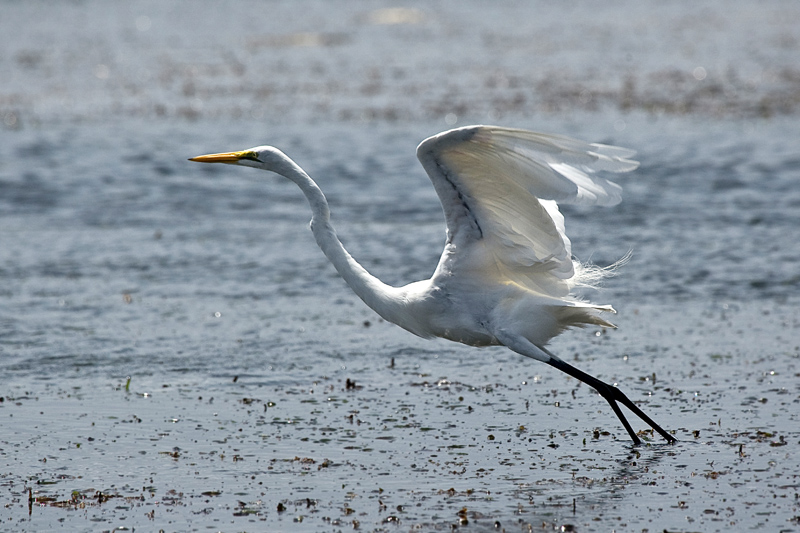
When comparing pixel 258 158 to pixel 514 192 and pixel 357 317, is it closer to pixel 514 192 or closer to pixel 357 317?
pixel 514 192

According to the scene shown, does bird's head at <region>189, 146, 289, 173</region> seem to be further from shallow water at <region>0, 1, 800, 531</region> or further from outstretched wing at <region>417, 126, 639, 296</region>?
shallow water at <region>0, 1, 800, 531</region>

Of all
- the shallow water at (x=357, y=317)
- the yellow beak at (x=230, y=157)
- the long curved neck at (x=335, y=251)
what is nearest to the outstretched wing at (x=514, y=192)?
the long curved neck at (x=335, y=251)

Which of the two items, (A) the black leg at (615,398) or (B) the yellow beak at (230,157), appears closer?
(A) the black leg at (615,398)

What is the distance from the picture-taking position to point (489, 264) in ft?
19.8

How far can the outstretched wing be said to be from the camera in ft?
16.7

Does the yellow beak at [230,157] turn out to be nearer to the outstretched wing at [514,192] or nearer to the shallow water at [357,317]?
the outstretched wing at [514,192]

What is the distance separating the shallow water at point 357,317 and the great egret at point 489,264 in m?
0.56

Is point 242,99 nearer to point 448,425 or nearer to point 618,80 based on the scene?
point 618,80

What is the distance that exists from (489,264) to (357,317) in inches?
109

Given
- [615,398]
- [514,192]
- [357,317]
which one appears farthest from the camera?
[357,317]

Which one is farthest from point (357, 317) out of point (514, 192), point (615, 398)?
point (514, 192)

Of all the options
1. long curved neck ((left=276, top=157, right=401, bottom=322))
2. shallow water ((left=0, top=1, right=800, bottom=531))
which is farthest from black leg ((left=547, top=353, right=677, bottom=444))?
long curved neck ((left=276, top=157, right=401, bottom=322))

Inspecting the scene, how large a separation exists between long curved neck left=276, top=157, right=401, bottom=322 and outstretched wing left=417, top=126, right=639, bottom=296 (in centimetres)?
37

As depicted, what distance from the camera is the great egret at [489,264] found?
545 centimetres
